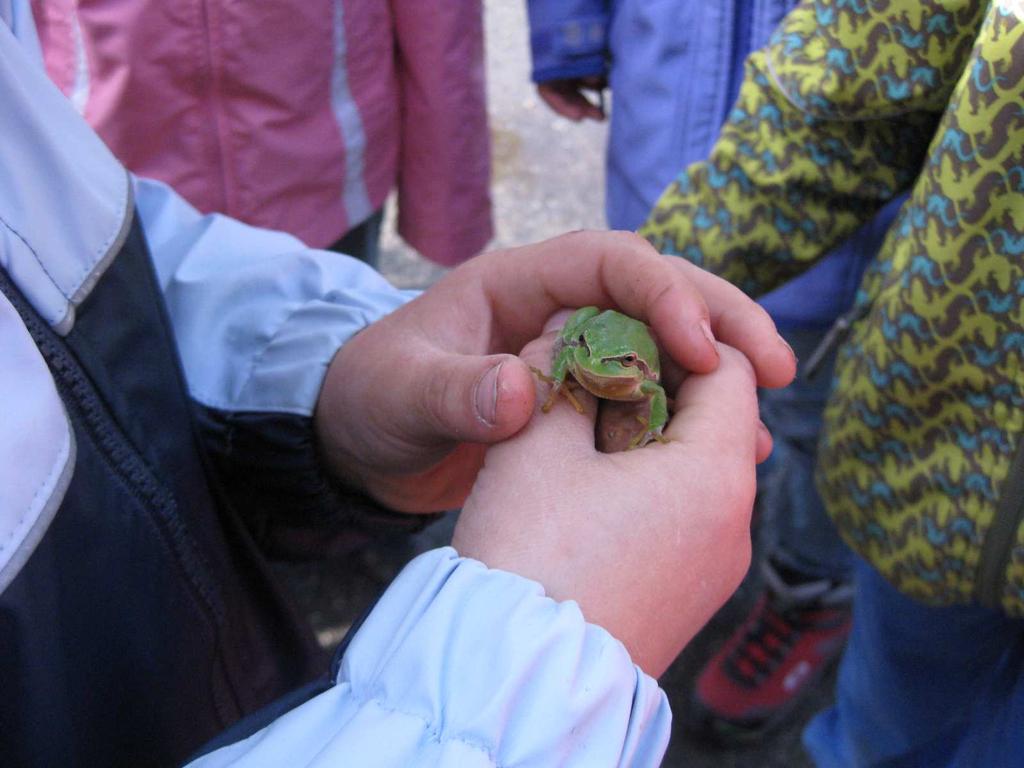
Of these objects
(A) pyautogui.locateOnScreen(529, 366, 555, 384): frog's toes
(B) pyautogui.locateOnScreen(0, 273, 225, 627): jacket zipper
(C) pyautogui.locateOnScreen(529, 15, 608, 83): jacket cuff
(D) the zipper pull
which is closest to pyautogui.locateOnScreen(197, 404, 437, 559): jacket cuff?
(B) pyautogui.locateOnScreen(0, 273, 225, 627): jacket zipper

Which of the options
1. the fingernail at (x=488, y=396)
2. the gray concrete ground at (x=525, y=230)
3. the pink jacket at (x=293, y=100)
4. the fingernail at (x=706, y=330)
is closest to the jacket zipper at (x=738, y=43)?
the pink jacket at (x=293, y=100)

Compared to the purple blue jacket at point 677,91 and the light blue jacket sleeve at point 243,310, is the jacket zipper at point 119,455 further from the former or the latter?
the purple blue jacket at point 677,91

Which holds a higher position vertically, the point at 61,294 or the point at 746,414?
the point at 61,294

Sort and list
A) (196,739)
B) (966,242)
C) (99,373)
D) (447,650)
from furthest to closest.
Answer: (966,242), (196,739), (99,373), (447,650)

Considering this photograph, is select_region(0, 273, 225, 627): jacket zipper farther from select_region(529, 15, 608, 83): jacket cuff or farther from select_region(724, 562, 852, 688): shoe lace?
select_region(529, 15, 608, 83): jacket cuff

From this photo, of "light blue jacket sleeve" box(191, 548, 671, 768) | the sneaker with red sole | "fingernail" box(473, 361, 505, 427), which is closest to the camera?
"light blue jacket sleeve" box(191, 548, 671, 768)

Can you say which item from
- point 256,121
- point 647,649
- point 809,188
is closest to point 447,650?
point 647,649

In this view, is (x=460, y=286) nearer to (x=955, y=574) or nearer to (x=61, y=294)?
(x=61, y=294)
